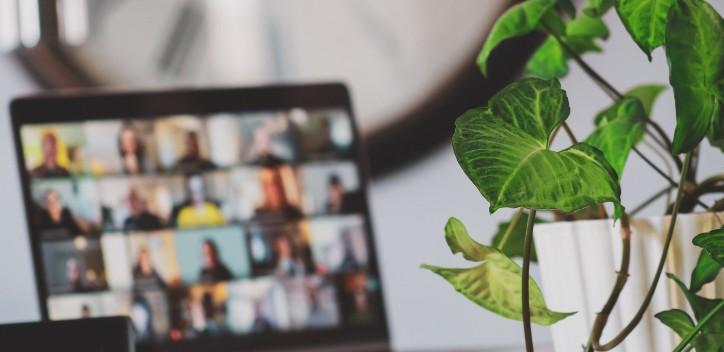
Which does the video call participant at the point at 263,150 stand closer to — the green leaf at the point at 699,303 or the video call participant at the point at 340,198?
the video call participant at the point at 340,198

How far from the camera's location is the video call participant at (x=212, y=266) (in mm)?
865

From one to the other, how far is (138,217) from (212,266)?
8cm

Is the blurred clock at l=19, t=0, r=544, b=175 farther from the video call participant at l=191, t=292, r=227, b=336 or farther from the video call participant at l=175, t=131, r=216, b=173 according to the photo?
the video call participant at l=191, t=292, r=227, b=336

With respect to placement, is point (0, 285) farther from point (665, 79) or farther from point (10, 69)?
point (665, 79)

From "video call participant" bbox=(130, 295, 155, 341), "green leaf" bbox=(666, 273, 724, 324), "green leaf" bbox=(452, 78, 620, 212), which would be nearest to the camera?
"green leaf" bbox=(452, 78, 620, 212)

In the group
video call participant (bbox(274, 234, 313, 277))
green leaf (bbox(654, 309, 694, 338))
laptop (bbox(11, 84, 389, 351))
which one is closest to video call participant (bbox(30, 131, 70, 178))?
laptop (bbox(11, 84, 389, 351))

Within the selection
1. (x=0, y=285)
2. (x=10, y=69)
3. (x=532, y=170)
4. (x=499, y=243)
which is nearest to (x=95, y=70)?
(x=10, y=69)

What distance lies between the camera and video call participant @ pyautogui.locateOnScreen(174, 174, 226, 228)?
88cm

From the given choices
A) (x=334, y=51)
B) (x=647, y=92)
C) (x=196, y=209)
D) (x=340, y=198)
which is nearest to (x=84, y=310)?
(x=196, y=209)

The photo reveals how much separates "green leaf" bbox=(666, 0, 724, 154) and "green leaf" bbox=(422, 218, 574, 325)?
10cm

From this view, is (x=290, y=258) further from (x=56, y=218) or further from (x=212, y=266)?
(x=56, y=218)

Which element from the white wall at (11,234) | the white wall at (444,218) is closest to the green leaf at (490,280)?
Result: the white wall at (444,218)

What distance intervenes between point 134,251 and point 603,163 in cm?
56

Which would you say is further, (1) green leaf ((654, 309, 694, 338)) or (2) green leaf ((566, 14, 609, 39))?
(2) green leaf ((566, 14, 609, 39))
